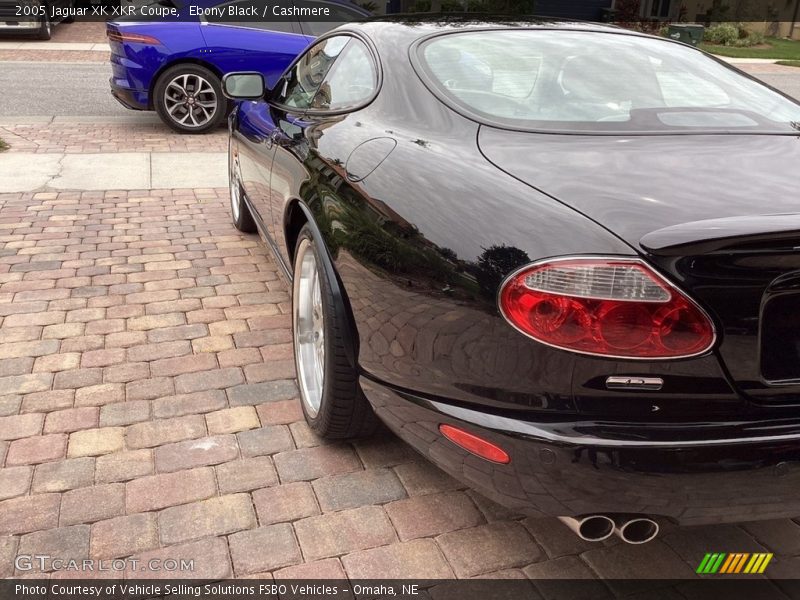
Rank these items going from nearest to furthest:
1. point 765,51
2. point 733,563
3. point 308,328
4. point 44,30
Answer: point 733,563 < point 308,328 < point 44,30 < point 765,51

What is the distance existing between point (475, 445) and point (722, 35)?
88.3 ft

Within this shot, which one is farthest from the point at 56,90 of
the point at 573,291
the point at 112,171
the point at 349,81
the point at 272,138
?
the point at 573,291

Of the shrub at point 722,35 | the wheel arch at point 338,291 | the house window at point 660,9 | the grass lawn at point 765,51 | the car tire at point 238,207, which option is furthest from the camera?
the house window at point 660,9

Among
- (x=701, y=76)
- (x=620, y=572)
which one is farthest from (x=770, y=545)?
(x=701, y=76)

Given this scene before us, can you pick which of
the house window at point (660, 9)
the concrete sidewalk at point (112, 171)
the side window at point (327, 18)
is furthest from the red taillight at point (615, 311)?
the house window at point (660, 9)

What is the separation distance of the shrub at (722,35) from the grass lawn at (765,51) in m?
0.62

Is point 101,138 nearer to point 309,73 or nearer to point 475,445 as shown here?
point 309,73

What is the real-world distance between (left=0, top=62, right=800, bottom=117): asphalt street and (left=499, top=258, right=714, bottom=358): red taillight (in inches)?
365

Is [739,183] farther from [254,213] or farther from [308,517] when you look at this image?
[254,213]

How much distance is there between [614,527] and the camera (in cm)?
178

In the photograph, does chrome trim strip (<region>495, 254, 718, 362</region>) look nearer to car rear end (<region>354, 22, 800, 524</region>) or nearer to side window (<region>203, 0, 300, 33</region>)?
car rear end (<region>354, 22, 800, 524</region>)

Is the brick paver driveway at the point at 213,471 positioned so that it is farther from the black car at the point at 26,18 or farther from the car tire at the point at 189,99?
the black car at the point at 26,18

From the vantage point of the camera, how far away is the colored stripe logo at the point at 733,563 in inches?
85.0

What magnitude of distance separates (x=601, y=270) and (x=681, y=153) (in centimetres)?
68
